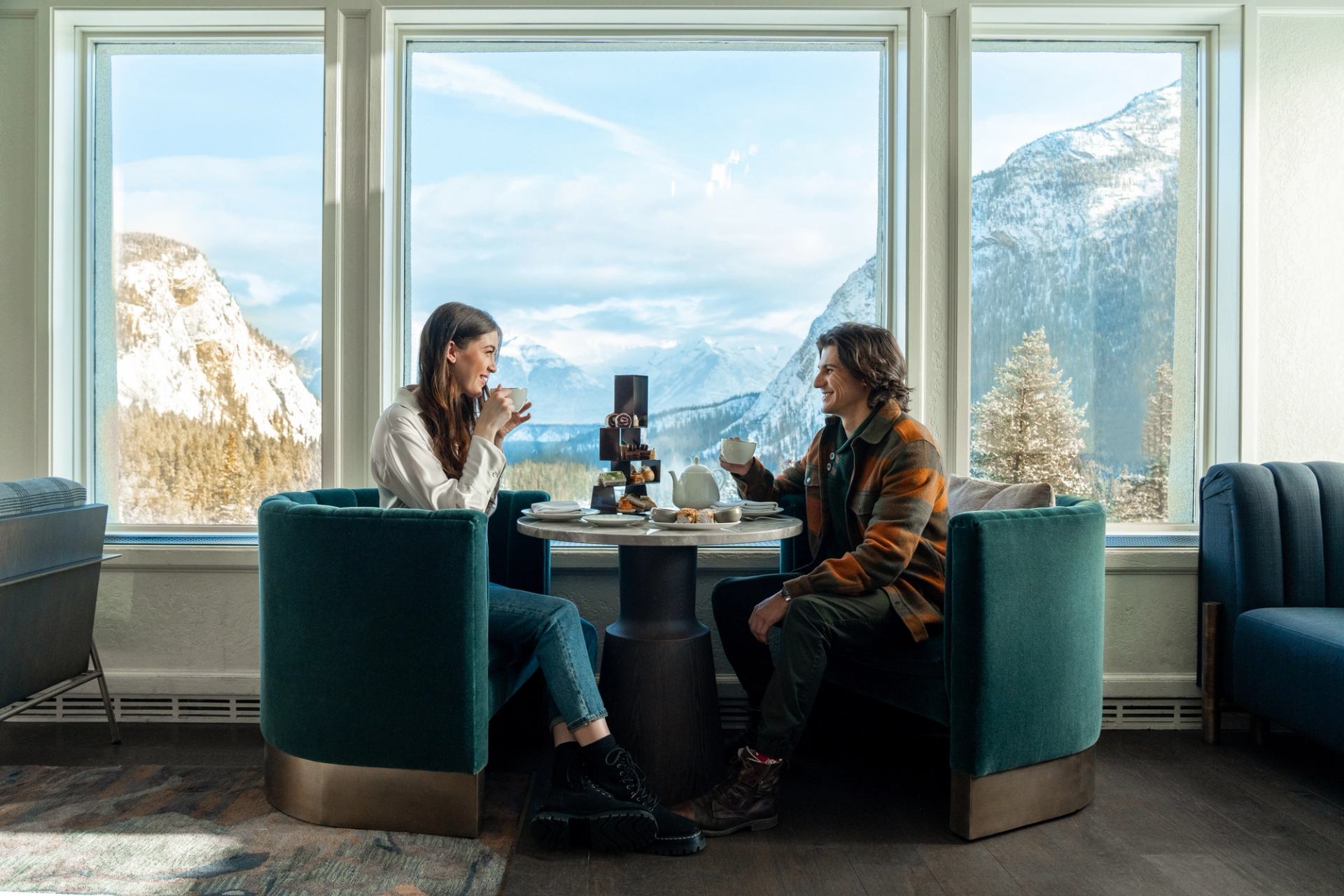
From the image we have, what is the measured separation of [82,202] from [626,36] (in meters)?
2.10

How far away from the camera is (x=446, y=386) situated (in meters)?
2.39

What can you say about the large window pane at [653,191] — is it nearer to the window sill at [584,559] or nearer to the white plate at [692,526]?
the window sill at [584,559]

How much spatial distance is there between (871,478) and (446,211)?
1.90 meters

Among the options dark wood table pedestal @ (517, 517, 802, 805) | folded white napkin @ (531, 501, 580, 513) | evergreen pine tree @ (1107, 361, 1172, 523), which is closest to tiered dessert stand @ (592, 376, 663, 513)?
folded white napkin @ (531, 501, 580, 513)

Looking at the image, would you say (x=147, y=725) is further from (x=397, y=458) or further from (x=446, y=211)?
(x=446, y=211)

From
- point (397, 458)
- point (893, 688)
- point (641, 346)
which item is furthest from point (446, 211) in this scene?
point (893, 688)

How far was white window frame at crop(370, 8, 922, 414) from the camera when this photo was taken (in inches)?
120

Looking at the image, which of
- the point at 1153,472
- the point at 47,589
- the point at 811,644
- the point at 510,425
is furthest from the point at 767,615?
the point at 47,589

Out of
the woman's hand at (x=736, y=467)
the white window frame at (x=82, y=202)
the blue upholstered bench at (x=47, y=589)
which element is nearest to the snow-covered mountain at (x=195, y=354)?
the white window frame at (x=82, y=202)

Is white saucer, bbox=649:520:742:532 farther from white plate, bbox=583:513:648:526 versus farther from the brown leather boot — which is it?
the brown leather boot

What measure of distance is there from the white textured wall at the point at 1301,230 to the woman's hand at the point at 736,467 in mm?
1863

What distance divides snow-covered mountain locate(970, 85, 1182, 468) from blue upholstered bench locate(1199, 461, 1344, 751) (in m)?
0.47

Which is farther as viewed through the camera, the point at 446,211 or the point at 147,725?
the point at 446,211

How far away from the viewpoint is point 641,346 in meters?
3.21
